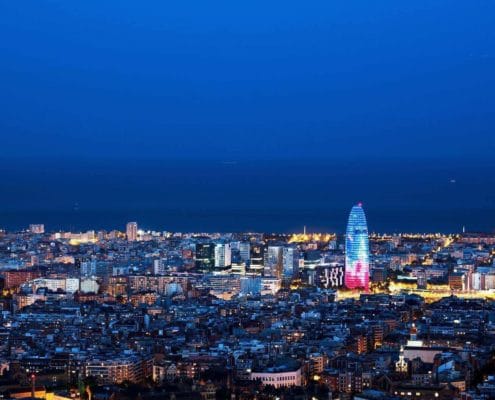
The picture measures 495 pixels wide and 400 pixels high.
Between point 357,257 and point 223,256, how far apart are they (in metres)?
4.40

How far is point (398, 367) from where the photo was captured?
16.6 m

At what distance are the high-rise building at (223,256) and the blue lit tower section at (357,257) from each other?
3.27 m

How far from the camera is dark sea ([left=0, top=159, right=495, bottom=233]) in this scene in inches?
1821

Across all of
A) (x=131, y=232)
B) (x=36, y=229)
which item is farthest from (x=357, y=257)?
(x=36, y=229)

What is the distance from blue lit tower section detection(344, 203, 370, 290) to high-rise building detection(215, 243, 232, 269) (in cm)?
327

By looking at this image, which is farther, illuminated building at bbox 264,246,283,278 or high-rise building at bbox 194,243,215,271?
high-rise building at bbox 194,243,215,271

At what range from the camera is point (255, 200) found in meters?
57.5

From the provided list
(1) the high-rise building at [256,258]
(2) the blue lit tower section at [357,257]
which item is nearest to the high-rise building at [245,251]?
(1) the high-rise building at [256,258]

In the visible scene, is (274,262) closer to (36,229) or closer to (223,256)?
(223,256)

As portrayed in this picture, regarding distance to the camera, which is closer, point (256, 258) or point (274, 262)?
point (274, 262)

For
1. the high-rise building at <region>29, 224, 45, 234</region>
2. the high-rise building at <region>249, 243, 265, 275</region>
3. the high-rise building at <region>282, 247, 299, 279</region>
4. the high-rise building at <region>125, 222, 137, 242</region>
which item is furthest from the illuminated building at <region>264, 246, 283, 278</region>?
the high-rise building at <region>29, 224, 45, 234</region>

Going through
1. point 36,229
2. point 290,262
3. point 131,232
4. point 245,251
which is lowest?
point 290,262

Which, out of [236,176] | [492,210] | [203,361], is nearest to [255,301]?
[203,361]

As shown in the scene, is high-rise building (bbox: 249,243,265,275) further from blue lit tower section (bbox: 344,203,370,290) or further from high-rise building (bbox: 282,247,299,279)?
blue lit tower section (bbox: 344,203,370,290)
